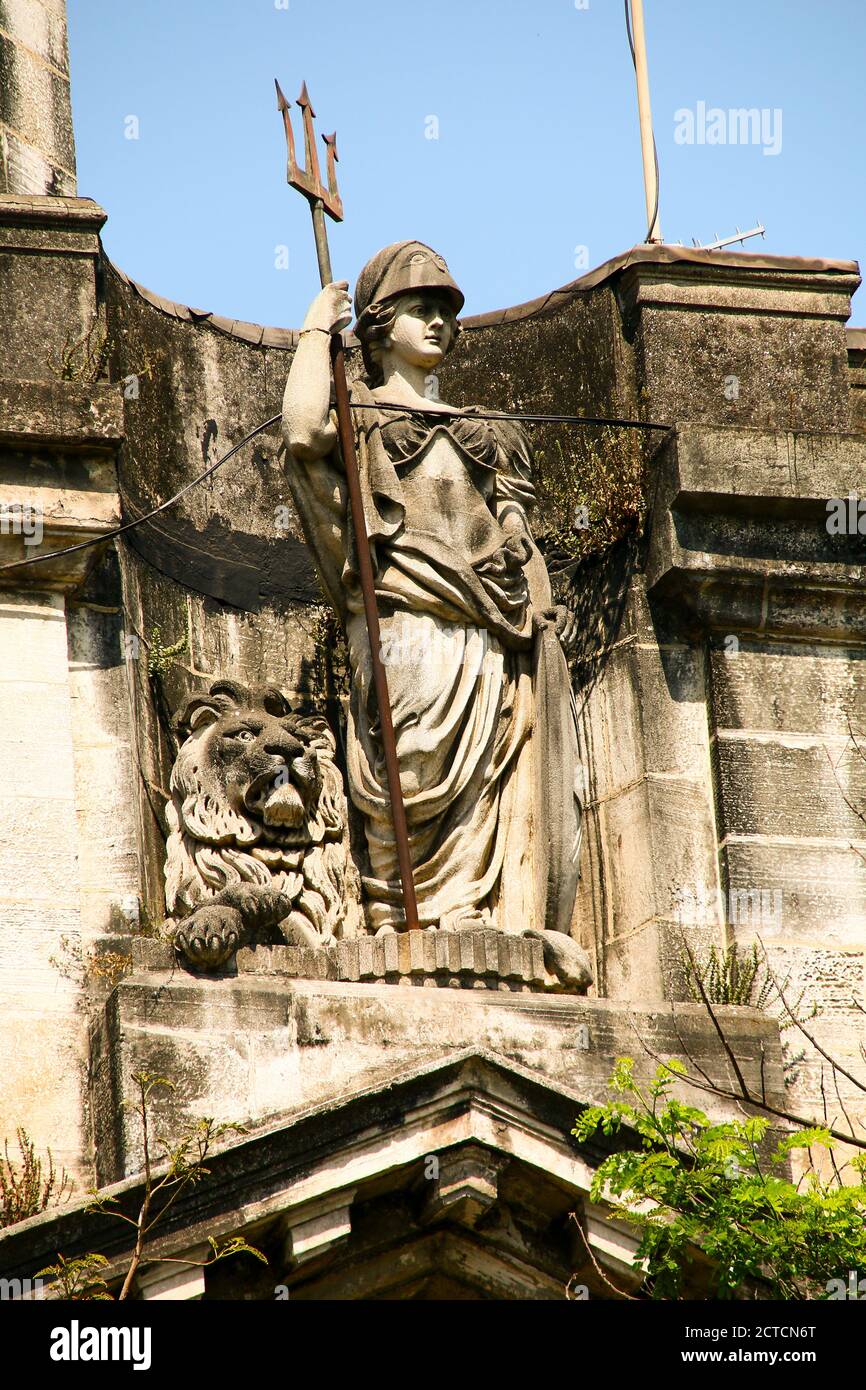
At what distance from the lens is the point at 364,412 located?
12438mm

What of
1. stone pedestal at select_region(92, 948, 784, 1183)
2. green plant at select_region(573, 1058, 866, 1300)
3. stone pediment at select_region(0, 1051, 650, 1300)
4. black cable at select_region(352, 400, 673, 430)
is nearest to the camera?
green plant at select_region(573, 1058, 866, 1300)

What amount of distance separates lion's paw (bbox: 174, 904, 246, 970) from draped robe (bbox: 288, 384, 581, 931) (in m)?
0.69

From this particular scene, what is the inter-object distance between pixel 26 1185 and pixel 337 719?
10.6 feet

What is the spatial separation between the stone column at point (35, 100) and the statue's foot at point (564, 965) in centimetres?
426

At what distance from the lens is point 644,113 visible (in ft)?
47.7

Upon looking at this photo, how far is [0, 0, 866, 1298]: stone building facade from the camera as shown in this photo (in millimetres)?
10398

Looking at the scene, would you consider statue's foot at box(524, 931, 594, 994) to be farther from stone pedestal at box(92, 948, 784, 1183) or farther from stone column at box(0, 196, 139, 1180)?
stone column at box(0, 196, 139, 1180)

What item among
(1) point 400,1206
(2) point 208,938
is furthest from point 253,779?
(1) point 400,1206

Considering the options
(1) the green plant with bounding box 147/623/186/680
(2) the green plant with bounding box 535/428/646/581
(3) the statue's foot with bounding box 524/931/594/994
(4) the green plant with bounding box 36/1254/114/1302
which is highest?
(2) the green plant with bounding box 535/428/646/581

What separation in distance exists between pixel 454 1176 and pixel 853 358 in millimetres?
5197

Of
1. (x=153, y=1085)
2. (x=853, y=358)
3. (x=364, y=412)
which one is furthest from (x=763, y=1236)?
(x=853, y=358)

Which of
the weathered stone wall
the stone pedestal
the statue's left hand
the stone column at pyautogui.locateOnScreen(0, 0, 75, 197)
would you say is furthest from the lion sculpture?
the stone column at pyautogui.locateOnScreen(0, 0, 75, 197)

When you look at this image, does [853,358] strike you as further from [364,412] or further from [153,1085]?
[153,1085]

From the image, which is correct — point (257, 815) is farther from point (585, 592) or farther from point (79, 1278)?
point (79, 1278)
